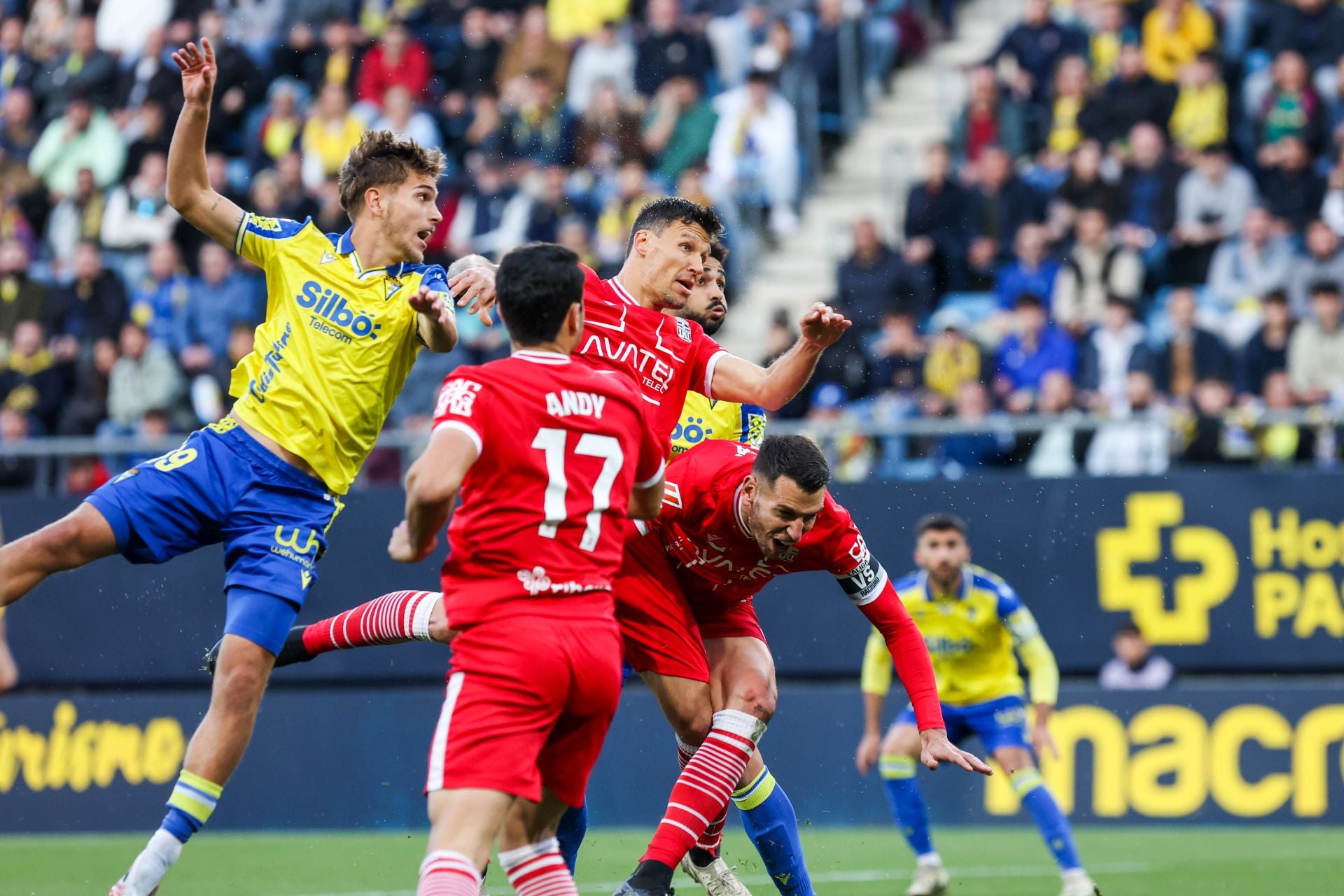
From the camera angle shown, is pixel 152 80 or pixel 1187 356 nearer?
pixel 1187 356

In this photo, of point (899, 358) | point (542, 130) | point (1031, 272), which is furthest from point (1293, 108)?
point (542, 130)

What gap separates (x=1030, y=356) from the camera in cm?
1482

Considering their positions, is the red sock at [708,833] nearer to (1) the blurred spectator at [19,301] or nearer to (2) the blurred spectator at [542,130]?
(2) the blurred spectator at [542,130]

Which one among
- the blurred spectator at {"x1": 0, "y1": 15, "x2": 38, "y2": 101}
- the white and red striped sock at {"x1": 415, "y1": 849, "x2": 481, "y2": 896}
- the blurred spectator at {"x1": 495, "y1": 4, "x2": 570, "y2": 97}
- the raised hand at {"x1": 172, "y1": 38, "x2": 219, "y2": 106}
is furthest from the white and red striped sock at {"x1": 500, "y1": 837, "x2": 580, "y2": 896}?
the blurred spectator at {"x1": 0, "y1": 15, "x2": 38, "y2": 101}

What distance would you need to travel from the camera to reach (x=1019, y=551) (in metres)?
14.4

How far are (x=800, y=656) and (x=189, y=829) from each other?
7.88 metres

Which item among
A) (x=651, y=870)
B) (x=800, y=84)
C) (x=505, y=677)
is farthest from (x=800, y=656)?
(x=505, y=677)

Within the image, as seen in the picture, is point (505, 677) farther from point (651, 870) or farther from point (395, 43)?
point (395, 43)

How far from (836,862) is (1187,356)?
16.7 ft

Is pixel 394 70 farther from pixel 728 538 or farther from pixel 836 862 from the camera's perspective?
pixel 728 538

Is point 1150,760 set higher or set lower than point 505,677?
lower

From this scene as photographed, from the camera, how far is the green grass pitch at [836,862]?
1023cm

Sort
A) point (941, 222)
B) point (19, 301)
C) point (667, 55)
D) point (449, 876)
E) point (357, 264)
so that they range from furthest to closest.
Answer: point (667, 55), point (19, 301), point (941, 222), point (357, 264), point (449, 876)

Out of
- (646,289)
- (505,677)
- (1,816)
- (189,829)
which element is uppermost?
(646,289)
